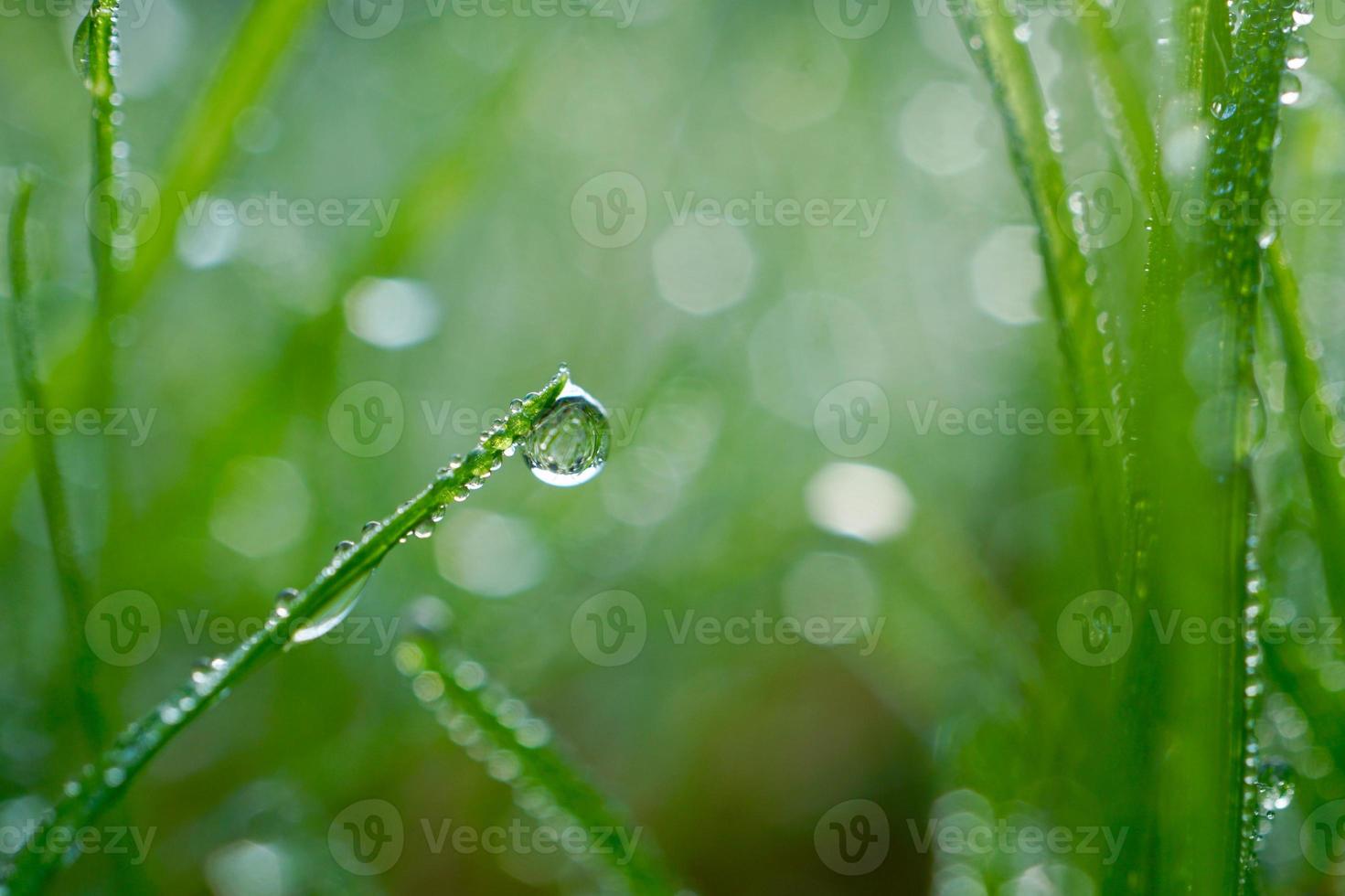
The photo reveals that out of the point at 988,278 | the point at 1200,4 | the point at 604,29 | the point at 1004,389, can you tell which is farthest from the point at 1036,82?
the point at 604,29

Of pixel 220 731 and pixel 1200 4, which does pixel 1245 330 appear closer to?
pixel 1200 4

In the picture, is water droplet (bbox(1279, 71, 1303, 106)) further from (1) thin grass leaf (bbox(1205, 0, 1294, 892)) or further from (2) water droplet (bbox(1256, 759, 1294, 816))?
(2) water droplet (bbox(1256, 759, 1294, 816))

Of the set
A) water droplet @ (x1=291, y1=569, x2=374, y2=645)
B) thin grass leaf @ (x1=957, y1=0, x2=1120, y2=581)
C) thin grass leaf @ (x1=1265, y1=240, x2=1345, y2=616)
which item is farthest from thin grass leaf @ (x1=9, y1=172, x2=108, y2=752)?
thin grass leaf @ (x1=1265, y1=240, x2=1345, y2=616)

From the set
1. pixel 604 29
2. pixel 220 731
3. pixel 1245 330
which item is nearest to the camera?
pixel 1245 330

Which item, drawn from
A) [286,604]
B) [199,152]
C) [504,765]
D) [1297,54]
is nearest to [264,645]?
[286,604]

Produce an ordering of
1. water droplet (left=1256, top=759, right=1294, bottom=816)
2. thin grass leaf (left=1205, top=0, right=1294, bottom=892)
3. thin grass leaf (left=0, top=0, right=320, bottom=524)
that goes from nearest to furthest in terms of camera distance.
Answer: thin grass leaf (left=1205, top=0, right=1294, bottom=892) < water droplet (left=1256, top=759, right=1294, bottom=816) < thin grass leaf (left=0, top=0, right=320, bottom=524)

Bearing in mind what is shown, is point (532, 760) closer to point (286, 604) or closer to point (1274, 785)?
point (286, 604)
